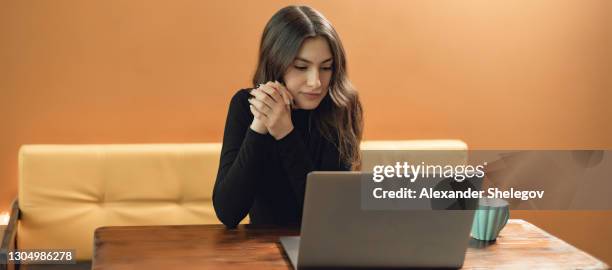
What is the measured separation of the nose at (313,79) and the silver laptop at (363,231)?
602mm

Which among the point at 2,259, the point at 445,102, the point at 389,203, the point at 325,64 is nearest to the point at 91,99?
the point at 2,259

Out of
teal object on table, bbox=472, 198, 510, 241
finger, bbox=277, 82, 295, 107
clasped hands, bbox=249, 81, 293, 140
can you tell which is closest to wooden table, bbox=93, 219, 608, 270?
Result: teal object on table, bbox=472, 198, 510, 241

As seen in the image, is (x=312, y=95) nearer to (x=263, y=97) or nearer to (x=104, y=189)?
(x=263, y=97)

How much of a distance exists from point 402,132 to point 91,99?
1171mm

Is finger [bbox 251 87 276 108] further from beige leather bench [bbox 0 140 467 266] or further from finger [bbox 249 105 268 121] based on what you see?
beige leather bench [bbox 0 140 467 266]

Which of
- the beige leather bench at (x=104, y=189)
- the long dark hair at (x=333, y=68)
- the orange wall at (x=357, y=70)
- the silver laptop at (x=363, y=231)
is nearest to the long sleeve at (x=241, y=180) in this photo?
the long dark hair at (x=333, y=68)

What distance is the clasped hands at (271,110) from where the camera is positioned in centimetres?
199

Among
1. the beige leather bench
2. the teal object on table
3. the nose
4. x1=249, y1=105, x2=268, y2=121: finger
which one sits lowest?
the beige leather bench

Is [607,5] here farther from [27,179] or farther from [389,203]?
[27,179]

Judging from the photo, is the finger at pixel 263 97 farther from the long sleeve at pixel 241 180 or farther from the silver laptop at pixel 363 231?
the silver laptop at pixel 363 231

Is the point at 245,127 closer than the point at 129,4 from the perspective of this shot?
Yes

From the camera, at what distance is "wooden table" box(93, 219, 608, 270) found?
159 cm

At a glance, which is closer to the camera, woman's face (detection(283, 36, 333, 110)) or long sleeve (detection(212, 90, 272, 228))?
long sleeve (detection(212, 90, 272, 228))

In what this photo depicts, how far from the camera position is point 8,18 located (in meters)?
2.67
